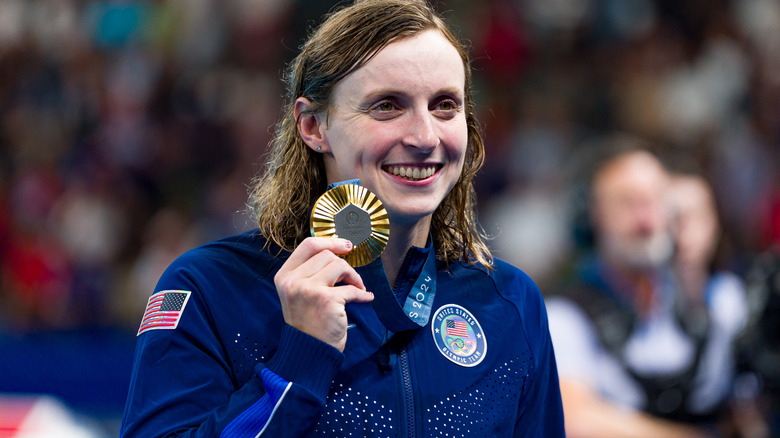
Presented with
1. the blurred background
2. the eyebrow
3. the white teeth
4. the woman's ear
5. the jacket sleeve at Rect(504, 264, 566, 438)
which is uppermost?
the eyebrow

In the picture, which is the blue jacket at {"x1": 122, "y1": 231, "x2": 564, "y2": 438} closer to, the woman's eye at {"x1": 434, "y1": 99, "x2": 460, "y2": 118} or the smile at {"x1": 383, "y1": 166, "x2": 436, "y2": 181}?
the smile at {"x1": 383, "y1": 166, "x2": 436, "y2": 181}

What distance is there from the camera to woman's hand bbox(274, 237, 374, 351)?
1.84 m

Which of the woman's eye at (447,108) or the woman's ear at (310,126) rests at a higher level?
the woman's eye at (447,108)

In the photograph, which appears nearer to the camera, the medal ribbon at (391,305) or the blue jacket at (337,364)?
the blue jacket at (337,364)

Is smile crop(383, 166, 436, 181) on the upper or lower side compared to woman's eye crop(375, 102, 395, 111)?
lower

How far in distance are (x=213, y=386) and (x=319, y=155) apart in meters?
0.73

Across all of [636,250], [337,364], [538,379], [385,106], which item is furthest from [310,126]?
[636,250]

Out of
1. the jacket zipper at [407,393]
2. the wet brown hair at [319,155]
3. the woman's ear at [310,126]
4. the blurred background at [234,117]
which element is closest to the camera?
the jacket zipper at [407,393]

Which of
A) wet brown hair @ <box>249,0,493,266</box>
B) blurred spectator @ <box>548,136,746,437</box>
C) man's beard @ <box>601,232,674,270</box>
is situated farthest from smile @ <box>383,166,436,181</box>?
man's beard @ <box>601,232,674,270</box>

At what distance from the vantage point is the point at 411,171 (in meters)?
2.17

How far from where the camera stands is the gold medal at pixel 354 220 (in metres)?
1.95

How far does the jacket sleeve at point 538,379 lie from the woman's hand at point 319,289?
67 cm

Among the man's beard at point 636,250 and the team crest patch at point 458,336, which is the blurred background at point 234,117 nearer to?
the man's beard at point 636,250

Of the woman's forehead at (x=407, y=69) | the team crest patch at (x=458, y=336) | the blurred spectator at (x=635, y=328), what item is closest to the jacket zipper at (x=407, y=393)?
the team crest patch at (x=458, y=336)
